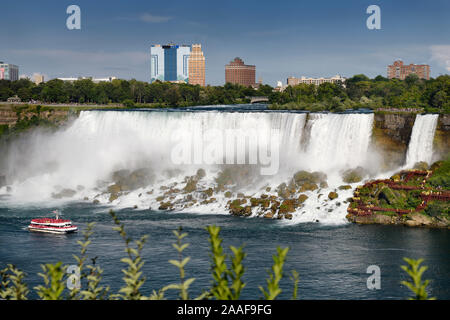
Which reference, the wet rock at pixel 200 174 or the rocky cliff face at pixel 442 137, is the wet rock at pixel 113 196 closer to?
the wet rock at pixel 200 174

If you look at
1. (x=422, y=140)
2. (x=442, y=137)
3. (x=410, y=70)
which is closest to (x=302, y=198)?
(x=422, y=140)

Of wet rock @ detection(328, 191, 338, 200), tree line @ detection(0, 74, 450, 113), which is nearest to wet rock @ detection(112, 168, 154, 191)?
wet rock @ detection(328, 191, 338, 200)

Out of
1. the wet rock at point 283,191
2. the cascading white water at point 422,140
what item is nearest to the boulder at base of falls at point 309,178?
the wet rock at point 283,191

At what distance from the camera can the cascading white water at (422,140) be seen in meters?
48.9

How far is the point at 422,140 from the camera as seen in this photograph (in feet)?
162

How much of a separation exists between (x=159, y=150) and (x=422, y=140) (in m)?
26.8

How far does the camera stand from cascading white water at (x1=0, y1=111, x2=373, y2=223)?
52781 mm

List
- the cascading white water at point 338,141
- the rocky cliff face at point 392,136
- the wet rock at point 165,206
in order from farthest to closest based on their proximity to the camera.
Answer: the cascading white water at point 338,141 → the rocky cliff face at point 392,136 → the wet rock at point 165,206

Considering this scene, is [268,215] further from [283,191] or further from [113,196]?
Result: [113,196]

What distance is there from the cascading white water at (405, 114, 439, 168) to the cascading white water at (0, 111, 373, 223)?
13.1 feet

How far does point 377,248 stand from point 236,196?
58.4ft

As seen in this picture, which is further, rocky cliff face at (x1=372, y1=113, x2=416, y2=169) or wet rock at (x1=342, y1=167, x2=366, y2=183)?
rocky cliff face at (x1=372, y1=113, x2=416, y2=169)

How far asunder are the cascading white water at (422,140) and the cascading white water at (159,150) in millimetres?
3993

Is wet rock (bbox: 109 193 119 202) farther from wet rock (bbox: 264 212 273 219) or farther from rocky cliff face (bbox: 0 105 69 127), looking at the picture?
rocky cliff face (bbox: 0 105 69 127)
